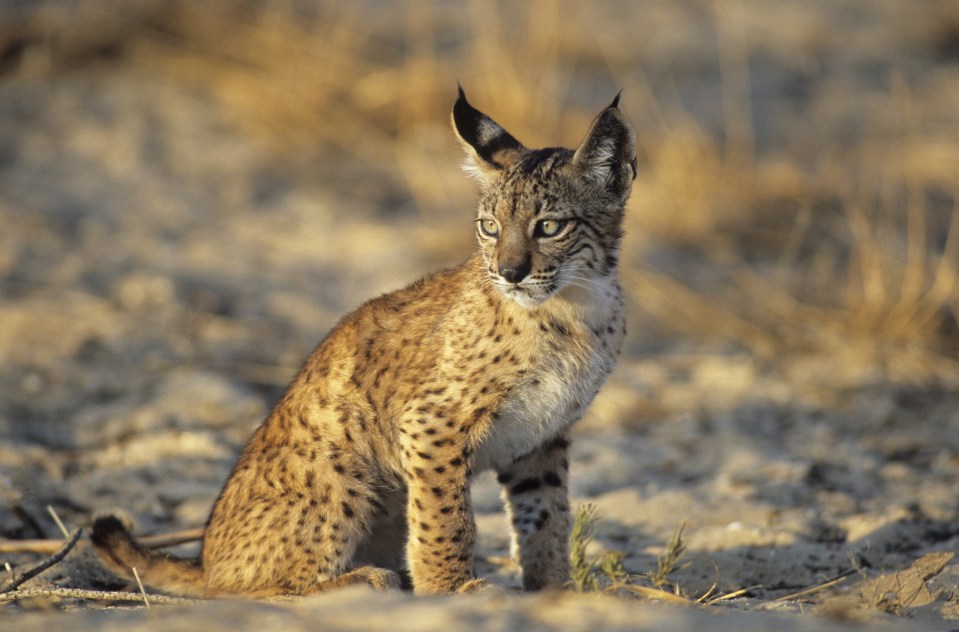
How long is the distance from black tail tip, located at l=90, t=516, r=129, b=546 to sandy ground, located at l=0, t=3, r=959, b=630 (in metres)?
0.36

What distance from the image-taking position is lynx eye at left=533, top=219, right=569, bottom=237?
5.03 meters

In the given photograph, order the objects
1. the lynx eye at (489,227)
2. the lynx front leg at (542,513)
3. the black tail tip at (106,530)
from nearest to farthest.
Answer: the lynx eye at (489,227)
the black tail tip at (106,530)
the lynx front leg at (542,513)

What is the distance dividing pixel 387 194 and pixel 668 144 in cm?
274

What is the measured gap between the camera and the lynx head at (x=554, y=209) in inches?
194

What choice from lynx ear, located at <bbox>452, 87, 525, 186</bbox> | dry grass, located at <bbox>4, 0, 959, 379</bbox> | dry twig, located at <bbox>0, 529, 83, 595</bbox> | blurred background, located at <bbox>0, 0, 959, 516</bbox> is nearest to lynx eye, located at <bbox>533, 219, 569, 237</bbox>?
lynx ear, located at <bbox>452, 87, 525, 186</bbox>

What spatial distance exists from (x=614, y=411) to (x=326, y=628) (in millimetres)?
4854

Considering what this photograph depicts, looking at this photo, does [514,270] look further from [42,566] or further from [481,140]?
[42,566]

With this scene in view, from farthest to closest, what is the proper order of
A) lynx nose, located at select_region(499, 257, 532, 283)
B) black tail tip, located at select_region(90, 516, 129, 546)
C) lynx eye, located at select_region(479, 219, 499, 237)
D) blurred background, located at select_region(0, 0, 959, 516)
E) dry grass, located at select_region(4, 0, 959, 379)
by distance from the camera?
dry grass, located at select_region(4, 0, 959, 379) < blurred background, located at select_region(0, 0, 959, 516) < black tail tip, located at select_region(90, 516, 129, 546) < lynx eye, located at select_region(479, 219, 499, 237) < lynx nose, located at select_region(499, 257, 532, 283)

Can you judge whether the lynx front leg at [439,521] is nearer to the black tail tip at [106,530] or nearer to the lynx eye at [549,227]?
the lynx eye at [549,227]

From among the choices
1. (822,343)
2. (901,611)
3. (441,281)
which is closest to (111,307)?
(441,281)

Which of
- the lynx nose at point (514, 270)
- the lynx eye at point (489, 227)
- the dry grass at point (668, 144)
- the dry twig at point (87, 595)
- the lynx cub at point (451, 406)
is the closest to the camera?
the dry twig at point (87, 595)

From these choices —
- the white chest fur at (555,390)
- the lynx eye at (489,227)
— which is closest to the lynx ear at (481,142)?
the lynx eye at (489,227)

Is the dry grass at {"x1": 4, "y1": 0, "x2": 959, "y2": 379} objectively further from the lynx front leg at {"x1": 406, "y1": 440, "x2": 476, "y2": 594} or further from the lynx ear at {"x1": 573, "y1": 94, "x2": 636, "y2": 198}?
the lynx front leg at {"x1": 406, "y1": 440, "x2": 476, "y2": 594}

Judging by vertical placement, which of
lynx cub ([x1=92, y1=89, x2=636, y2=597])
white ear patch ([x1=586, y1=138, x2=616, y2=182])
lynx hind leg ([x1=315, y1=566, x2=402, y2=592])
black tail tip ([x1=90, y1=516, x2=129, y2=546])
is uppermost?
white ear patch ([x1=586, y1=138, x2=616, y2=182])
